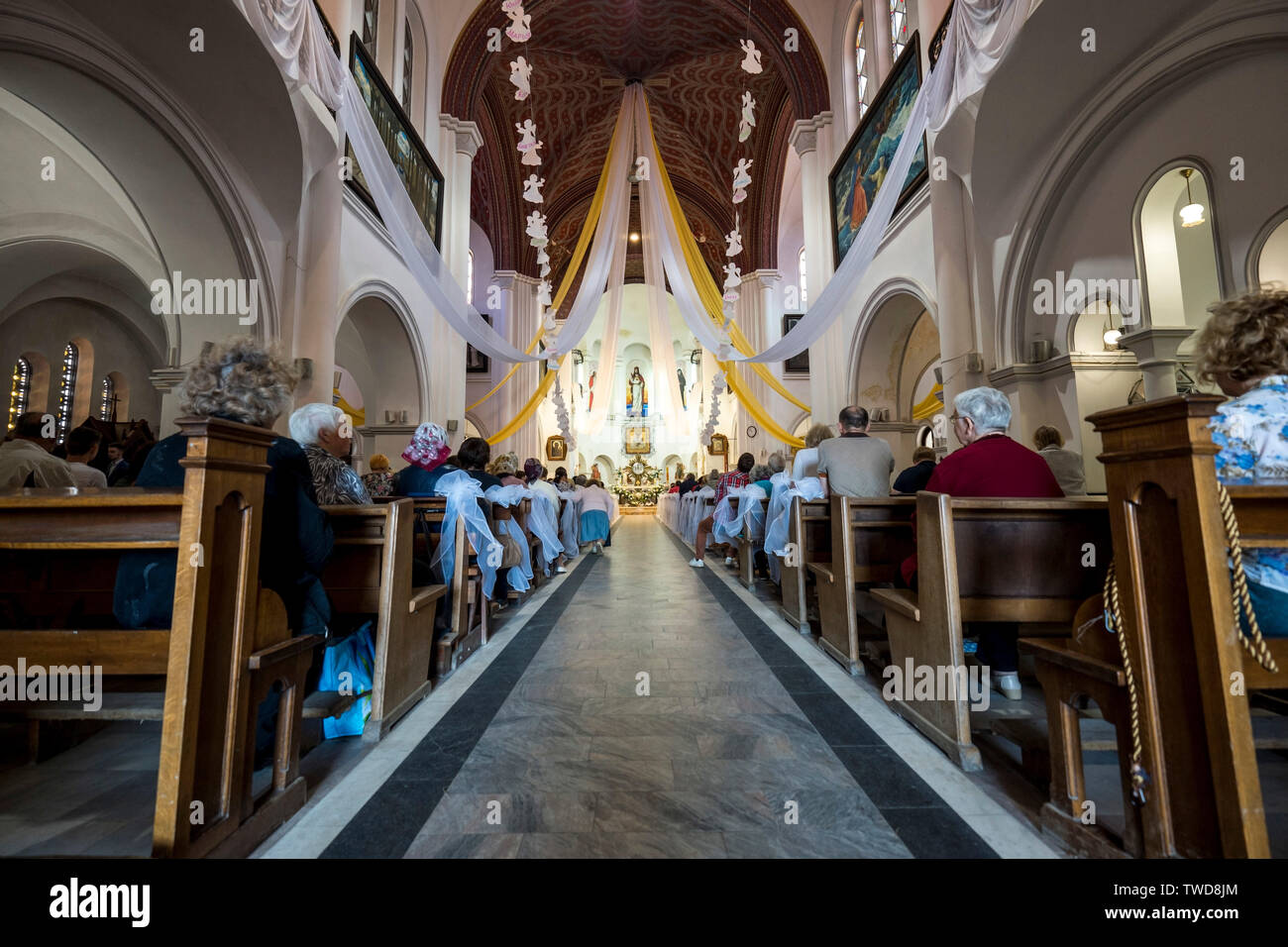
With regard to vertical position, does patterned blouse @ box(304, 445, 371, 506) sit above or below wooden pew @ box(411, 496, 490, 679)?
above

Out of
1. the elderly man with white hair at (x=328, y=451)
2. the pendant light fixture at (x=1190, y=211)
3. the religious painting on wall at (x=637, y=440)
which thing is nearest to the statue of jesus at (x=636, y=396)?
the religious painting on wall at (x=637, y=440)

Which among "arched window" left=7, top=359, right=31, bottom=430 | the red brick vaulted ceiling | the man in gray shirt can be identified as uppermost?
the red brick vaulted ceiling

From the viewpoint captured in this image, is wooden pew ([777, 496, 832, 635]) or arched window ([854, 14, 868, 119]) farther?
arched window ([854, 14, 868, 119])

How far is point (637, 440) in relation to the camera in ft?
80.8

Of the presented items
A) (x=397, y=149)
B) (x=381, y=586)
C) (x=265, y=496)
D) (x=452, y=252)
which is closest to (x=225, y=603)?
(x=265, y=496)

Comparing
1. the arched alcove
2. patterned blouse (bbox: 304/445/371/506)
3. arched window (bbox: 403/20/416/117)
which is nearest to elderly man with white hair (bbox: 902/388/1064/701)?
patterned blouse (bbox: 304/445/371/506)

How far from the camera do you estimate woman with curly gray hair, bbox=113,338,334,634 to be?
155 centimetres

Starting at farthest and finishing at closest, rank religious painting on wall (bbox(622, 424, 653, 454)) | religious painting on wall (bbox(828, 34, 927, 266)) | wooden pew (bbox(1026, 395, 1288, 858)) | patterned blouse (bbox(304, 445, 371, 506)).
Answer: religious painting on wall (bbox(622, 424, 653, 454)) → religious painting on wall (bbox(828, 34, 927, 266)) → patterned blouse (bbox(304, 445, 371, 506)) → wooden pew (bbox(1026, 395, 1288, 858))

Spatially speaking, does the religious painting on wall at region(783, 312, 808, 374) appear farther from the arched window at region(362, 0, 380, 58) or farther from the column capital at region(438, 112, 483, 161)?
the arched window at region(362, 0, 380, 58)

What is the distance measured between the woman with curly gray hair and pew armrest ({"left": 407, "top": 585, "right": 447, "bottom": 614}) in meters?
0.51

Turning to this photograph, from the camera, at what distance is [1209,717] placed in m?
1.09

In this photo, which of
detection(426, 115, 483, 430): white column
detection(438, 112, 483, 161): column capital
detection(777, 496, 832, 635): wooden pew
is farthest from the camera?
detection(438, 112, 483, 161): column capital
